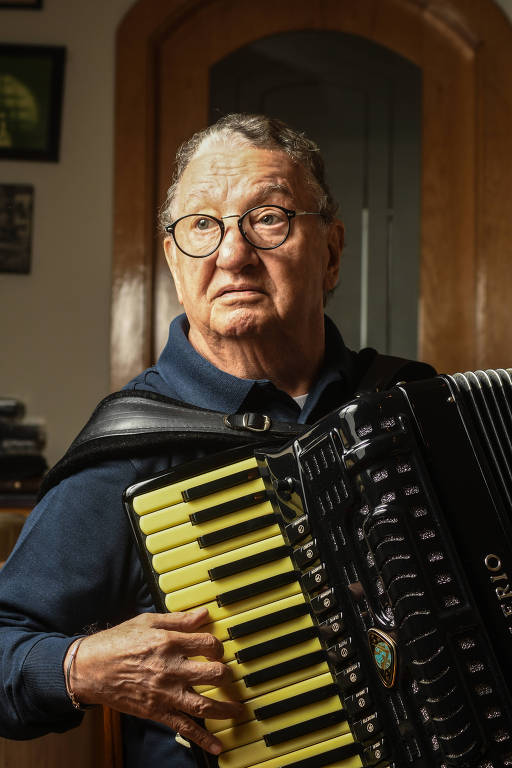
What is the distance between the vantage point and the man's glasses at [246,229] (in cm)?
121

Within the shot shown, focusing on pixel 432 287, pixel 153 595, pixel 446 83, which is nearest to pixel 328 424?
pixel 153 595

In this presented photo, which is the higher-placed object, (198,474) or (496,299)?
(496,299)

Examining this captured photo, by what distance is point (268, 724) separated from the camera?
0.97 meters

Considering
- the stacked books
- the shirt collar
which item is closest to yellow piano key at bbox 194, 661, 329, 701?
the shirt collar

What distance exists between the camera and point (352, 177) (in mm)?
2541

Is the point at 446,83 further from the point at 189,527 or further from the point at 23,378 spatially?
the point at 189,527

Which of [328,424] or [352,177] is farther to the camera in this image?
[352,177]

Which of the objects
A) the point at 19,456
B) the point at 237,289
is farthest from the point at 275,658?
the point at 19,456

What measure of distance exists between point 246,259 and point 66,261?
1405 millimetres

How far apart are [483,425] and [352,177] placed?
5.80 ft

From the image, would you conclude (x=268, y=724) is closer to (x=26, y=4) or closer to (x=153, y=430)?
(x=153, y=430)

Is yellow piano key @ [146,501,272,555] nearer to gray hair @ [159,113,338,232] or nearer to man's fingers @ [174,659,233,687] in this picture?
man's fingers @ [174,659,233,687]

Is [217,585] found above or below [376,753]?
above

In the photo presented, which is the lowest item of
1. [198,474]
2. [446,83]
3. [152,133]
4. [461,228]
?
[198,474]
